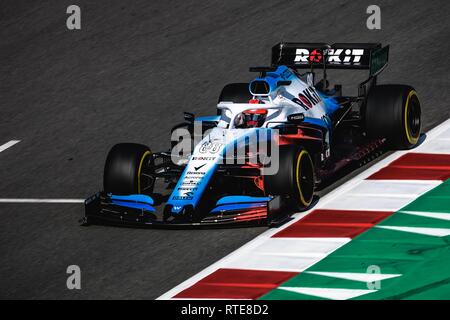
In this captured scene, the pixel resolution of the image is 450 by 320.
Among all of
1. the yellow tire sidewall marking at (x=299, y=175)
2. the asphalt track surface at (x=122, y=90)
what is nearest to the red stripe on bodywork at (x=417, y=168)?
the asphalt track surface at (x=122, y=90)

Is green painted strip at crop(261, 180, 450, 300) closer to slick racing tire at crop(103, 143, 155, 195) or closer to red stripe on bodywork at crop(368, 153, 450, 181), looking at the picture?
red stripe on bodywork at crop(368, 153, 450, 181)

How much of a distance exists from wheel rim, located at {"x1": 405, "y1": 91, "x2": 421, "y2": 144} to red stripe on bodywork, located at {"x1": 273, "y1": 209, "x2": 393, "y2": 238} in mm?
2239

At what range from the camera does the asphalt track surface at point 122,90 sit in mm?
14125

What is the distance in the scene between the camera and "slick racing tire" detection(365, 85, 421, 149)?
1661 centimetres

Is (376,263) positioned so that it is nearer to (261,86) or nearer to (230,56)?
(261,86)

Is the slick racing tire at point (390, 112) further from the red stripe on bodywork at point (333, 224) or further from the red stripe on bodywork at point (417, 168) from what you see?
the red stripe on bodywork at point (333, 224)

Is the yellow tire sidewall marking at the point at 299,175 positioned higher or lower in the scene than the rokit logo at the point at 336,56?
lower

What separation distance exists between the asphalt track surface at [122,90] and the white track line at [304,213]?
0.47 ft

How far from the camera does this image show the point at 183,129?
645 inches

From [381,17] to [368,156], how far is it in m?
5.80

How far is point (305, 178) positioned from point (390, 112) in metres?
2.14

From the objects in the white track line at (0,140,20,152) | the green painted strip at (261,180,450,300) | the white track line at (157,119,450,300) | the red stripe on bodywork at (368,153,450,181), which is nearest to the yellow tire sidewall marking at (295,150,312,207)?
the white track line at (157,119,450,300)

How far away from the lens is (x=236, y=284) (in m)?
13.0
